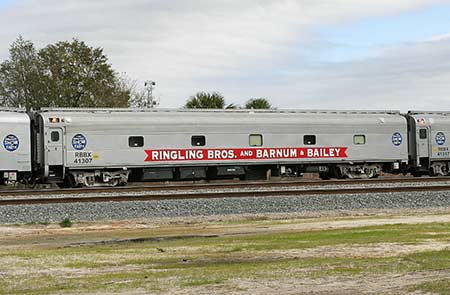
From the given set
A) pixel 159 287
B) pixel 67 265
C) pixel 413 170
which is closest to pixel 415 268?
pixel 159 287

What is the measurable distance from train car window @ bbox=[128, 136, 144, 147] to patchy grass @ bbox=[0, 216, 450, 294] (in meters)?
16.8

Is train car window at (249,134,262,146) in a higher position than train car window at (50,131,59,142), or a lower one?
lower

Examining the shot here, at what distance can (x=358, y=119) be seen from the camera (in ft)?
115

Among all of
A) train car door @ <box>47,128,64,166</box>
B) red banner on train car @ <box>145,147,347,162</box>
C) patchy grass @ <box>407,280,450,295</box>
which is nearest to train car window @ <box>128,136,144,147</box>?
red banner on train car @ <box>145,147,347,162</box>

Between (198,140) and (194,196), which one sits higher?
(198,140)

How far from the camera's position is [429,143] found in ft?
118

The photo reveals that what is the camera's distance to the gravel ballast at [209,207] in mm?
18922

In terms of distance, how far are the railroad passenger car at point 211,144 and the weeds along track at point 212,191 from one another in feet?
14.2

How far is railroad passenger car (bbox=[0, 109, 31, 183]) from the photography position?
94.9 feet

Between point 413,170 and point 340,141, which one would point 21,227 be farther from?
point 413,170

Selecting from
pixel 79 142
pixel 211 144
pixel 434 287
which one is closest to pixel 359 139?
pixel 211 144

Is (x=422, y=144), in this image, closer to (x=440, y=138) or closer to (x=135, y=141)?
(x=440, y=138)

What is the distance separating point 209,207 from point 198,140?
469 inches

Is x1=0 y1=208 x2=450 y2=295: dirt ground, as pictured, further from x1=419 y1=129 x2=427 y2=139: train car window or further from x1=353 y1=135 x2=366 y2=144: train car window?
x1=419 y1=129 x2=427 y2=139: train car window
